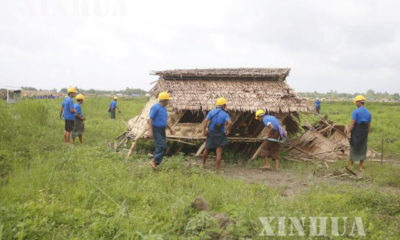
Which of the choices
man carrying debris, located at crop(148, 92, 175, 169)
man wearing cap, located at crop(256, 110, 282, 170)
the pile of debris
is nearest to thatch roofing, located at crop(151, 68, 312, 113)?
man wearing cap, located at crop(256, 110, 282, 170)

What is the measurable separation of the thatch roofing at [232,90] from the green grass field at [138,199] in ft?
6.97

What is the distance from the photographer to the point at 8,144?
6984 mm

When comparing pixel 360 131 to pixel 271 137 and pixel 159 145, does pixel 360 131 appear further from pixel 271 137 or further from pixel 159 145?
pixel 159 145

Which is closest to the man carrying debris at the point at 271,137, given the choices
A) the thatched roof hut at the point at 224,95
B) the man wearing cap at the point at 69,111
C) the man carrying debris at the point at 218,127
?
the thatched roof hut at the point at 224,95

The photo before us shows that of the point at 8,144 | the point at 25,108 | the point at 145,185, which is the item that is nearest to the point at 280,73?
the point at 145,185

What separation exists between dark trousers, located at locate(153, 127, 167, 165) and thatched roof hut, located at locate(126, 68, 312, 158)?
2070 mm

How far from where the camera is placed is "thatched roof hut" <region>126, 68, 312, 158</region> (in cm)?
909

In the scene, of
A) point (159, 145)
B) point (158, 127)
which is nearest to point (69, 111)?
point (158, 127)

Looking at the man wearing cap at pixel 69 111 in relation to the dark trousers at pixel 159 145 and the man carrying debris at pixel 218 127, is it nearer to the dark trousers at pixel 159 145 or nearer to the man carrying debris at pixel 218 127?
the dark trousers at pixel 159 145

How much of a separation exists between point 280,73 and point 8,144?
767 cm

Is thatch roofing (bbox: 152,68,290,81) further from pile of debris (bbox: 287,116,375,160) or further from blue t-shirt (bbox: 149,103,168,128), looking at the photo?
blue t-shirt (bbox: 149,103,168,128)

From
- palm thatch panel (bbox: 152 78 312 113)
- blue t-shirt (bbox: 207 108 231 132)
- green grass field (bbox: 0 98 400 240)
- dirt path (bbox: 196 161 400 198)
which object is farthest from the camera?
palm thatch panel (bbox: 152 78 312 113)

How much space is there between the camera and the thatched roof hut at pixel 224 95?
29.8 ft

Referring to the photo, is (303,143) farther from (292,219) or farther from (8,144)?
(8,144)
